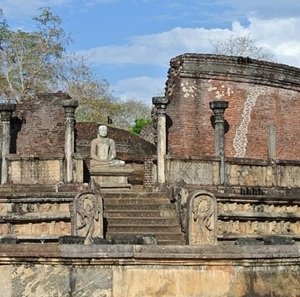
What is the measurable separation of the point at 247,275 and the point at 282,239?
0.96 metres

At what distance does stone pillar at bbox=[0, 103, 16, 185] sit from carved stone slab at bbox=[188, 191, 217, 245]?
572 cm

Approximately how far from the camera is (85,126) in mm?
24516

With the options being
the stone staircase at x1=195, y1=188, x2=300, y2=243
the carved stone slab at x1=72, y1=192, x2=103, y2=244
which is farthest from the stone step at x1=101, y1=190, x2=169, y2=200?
the carved stone slab at x1=72, y1=192, x2=103, y2=244

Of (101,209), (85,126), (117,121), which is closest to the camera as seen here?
(101,209)

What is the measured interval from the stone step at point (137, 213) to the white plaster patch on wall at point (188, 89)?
635 centimetres

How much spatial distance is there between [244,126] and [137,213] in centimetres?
758

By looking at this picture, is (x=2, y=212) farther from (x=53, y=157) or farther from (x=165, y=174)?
(x=165, y=174)

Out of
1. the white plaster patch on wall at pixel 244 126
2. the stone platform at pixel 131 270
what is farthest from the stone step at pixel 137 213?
the stone platform at pixel 131 270

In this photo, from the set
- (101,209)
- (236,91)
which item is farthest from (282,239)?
(236,91)

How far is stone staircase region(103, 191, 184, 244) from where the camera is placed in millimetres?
15141

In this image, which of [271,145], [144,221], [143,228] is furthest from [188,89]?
[143,228]

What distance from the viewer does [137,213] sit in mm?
15945

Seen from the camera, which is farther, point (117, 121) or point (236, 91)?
point (117, 121)

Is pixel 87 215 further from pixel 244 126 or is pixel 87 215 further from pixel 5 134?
pixel 244 126
